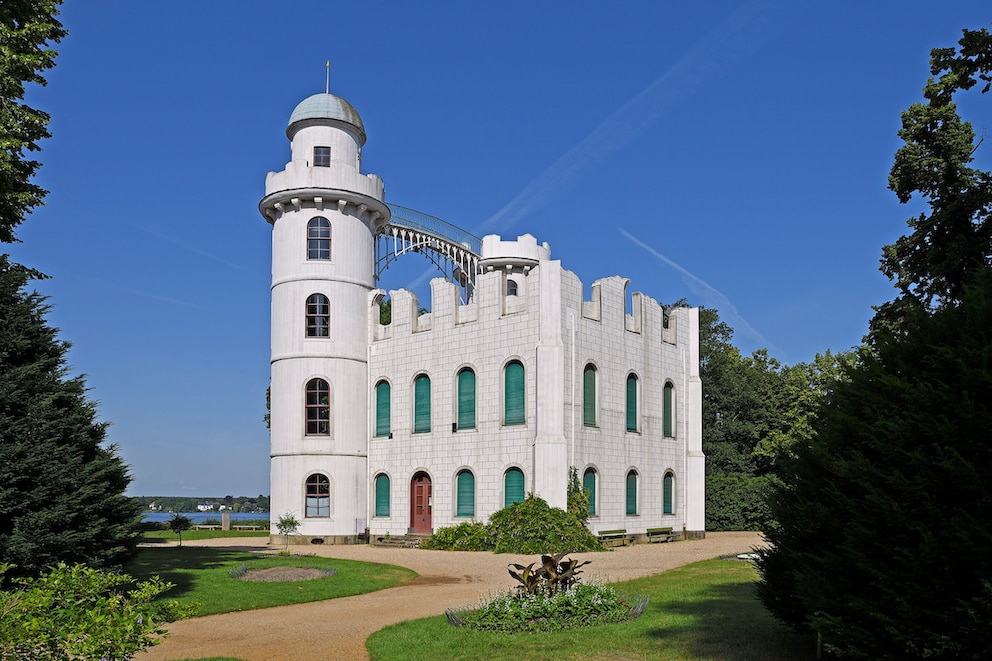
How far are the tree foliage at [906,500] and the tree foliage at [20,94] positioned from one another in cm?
1415

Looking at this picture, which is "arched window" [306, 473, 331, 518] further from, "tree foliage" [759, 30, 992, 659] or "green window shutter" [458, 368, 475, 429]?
"tree foliage" [759, 30, 992, 659]

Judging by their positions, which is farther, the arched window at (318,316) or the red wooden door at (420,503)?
the arched window at (318,316)

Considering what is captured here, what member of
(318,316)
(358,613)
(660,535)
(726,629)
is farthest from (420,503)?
(726,629)

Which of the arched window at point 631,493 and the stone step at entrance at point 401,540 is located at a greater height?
the arched window at point 631,493

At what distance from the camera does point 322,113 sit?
36.8 meters

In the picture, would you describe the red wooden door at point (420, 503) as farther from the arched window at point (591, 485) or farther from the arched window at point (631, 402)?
the arched window at point (631, 402)

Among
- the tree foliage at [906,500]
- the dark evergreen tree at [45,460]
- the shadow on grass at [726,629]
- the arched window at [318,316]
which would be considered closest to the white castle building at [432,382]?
the arched window at [318,316]

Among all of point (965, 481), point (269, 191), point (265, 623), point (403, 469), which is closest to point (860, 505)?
point (965, 481)

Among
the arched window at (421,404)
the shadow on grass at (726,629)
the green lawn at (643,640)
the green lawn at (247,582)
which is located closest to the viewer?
the shadow on grass at (726,629)

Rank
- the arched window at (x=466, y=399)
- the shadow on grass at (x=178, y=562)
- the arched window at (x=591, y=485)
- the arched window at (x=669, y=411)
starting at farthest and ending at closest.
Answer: the arched window at (x=669, y=411), the arched window at (x=466, y=399), the arched window at (x=591, y=485), the shadow on grass at (x=178, y=562)

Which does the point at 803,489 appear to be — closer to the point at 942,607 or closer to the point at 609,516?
the point at 942,607

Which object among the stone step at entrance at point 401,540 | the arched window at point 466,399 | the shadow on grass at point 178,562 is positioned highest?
the arched window at point 466,399

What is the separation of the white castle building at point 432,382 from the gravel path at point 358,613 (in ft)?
18.7

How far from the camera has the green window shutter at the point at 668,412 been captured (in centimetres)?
3647
